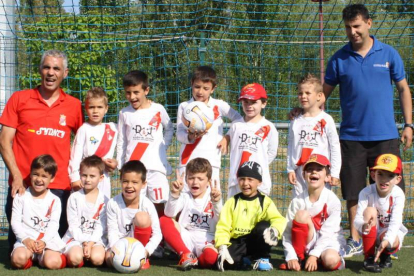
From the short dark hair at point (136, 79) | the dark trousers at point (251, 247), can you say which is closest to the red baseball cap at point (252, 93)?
the short dark hair at point (136, 79)

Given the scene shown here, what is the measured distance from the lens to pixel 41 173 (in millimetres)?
5367

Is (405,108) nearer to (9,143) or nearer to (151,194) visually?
(151,194)

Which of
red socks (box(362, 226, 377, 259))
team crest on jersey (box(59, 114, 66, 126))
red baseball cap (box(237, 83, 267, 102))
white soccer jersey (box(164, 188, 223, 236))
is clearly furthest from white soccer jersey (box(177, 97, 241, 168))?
red socks (box(362, 226, 377, 259))

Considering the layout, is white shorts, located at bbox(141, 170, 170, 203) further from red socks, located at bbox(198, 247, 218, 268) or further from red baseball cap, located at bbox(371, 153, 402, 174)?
red baseball cap, located at bbox(371, 153, 402, 174)

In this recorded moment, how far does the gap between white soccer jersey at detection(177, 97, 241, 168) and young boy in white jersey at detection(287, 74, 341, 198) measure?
0.68 meters

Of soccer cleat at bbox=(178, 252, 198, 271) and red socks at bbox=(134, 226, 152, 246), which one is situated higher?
red socks at bbox=(134, 226, 152, 246)

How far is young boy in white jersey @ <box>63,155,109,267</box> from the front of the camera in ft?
17.8

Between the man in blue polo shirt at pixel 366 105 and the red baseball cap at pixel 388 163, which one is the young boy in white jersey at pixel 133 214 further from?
the red baseball cap at pixel 388 163

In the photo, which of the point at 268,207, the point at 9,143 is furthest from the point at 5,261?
the point at 268,207

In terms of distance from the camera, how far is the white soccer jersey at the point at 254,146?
579 cm

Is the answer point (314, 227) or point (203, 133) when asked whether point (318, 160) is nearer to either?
point (314, 227)

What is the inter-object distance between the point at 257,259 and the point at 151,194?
129 cm

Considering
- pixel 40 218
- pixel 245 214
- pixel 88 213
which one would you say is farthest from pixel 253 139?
pixel 40 218

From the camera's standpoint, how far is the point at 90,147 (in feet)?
19.0
